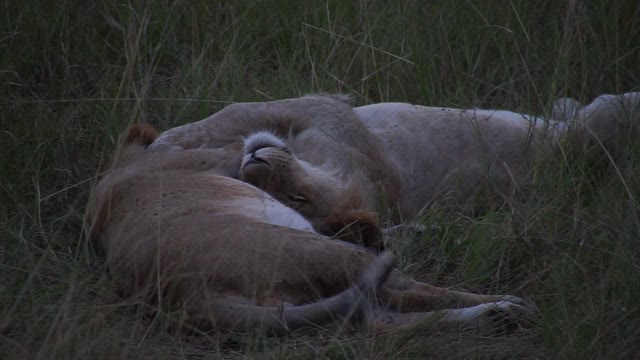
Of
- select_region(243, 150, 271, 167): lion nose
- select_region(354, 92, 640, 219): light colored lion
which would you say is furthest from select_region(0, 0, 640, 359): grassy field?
select_region(243, 150, 271, 167): lion nose

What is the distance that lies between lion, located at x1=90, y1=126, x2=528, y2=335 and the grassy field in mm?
74

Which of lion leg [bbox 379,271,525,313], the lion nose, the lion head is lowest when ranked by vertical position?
lion leg [bbox 379,271,525,313]

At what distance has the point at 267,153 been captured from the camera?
3650mm

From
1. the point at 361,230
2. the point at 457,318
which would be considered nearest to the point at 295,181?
the point at 361,230

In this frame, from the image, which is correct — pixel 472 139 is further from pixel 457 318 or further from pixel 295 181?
pixel 457 318

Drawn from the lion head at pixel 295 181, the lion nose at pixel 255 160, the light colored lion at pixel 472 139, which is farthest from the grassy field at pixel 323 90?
the lion nose at pixel 255 160

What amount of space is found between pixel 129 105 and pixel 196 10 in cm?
96

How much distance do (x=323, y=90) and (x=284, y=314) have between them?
207cm

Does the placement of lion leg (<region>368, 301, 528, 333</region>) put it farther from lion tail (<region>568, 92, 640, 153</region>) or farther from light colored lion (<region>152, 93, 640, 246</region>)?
lion tail (<region>568, 92, 640, 153</region>)

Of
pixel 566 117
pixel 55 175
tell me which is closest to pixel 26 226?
pixel 55 175

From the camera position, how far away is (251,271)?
286 cm

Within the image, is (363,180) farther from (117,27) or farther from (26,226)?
(117,27)

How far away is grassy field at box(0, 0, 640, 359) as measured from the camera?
2.75 m

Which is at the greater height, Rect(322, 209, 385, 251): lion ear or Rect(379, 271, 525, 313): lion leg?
Rect(322, 209, 385, 251): lion ear
